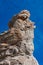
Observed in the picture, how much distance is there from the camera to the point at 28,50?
11648 mm

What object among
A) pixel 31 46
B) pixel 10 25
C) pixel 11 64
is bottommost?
pixel 11 64

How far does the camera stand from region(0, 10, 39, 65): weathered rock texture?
1131 cm

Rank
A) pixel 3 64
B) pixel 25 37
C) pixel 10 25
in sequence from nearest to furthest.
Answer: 1. pixel 3 64
2. pixel 25 37
3. pixel 10 25

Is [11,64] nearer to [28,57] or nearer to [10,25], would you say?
[28,57]

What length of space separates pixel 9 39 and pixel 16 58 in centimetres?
86

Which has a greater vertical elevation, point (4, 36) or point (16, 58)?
point (4, 36)

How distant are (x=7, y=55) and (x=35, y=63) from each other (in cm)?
110

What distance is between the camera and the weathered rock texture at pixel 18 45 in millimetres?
11312

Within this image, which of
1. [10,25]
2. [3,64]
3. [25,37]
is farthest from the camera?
[10,25]

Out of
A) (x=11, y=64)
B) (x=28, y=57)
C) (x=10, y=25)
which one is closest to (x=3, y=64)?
(x=11, y=64)

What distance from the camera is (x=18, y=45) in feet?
38.1

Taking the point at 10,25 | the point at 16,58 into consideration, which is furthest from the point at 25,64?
the point at 10,25

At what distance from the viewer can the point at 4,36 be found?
11.9m

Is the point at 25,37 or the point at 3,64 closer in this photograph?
the point at 3,64
